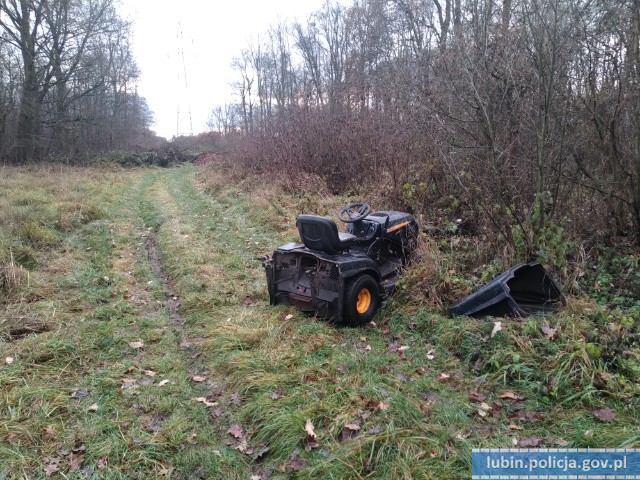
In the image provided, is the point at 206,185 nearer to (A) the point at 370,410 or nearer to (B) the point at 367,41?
(B) the point at 367,41

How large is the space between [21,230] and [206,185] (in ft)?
30.4

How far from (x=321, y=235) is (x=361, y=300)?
2.87 ft

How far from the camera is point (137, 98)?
143 ft

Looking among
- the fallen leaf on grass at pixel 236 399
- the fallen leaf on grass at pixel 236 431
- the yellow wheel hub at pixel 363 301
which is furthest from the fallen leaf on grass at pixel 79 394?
the yellow wheel hub at pixel 363 301

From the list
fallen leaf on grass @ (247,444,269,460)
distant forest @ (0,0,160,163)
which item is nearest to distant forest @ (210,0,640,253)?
fallen leaf on grass @ (247,444,269,460)

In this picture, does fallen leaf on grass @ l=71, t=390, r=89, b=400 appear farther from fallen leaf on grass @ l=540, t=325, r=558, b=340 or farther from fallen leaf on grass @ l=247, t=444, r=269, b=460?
fallen leaf on grass @ l=540, t=325, r=558, b=340

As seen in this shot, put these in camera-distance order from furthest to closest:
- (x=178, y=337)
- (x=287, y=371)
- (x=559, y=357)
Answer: (x=178, y=337), (x=287, y=371), (x=559, y=357)

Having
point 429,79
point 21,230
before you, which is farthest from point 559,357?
point 21,230

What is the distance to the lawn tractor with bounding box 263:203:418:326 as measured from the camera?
14.9 feet

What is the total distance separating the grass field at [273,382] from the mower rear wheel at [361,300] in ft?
0.52

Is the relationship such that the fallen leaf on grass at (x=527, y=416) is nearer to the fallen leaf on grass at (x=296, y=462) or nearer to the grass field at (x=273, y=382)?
the grass field at (x=273, y=382)

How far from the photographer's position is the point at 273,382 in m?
3.56


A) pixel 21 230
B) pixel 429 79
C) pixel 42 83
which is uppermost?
pixel 42 83

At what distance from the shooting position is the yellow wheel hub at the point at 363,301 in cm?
472
